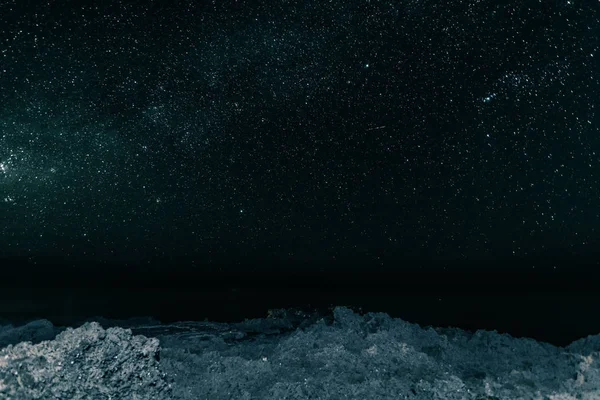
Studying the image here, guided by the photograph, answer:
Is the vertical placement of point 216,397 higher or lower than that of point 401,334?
lower

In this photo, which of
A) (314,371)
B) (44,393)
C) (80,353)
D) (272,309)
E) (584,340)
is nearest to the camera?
(44,393)

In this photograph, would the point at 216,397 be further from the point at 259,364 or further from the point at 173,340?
the point at 173,340

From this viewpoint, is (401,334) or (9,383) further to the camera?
(401,334)

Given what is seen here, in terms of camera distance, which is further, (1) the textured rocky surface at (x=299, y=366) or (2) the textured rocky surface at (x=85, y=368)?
(1) the textured rocky surface at (x=299, y=366)

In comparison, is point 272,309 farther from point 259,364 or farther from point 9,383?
point 9,383

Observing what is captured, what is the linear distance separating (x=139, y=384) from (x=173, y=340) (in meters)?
1.57

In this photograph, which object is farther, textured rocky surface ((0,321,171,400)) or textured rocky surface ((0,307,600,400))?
textured rocky surface ((0,307,600,400))

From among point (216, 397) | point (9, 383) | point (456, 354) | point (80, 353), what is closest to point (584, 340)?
point (456, 354)

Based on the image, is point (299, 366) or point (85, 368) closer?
point (85, 368)

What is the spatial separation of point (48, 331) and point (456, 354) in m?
5.51

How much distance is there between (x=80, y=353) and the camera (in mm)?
4680

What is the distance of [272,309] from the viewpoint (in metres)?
7.39

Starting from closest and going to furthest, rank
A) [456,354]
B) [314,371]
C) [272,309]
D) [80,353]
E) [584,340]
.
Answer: [80,353]
[314,371]
[456,354]
[584,340]
[272,309]

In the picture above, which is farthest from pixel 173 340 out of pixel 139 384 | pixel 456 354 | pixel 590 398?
pixel 590 398
